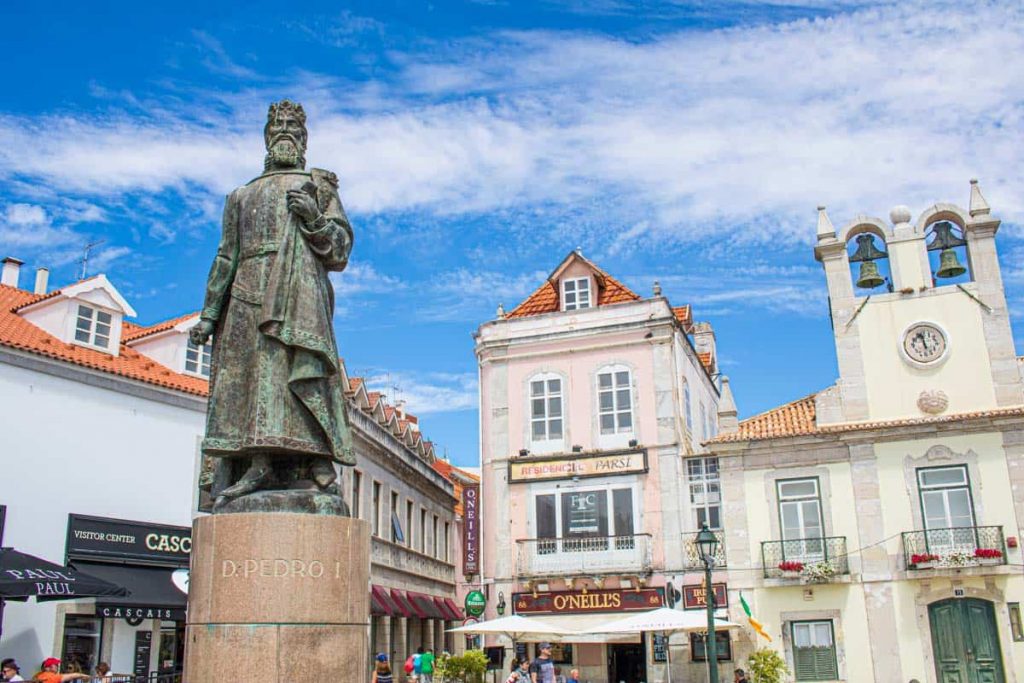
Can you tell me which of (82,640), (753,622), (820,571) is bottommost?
(82,640)

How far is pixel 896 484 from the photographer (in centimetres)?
2620

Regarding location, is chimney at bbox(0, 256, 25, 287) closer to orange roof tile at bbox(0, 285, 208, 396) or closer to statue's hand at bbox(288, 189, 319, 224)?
orange roof tile at bbox(0, 285, 208, 396)

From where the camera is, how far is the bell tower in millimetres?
26578

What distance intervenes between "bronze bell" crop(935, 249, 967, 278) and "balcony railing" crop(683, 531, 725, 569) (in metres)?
9.33

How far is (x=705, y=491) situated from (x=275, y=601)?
2375 cm

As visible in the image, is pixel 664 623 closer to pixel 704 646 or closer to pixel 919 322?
pixel 704 646

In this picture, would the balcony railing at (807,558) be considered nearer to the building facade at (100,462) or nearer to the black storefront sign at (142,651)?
the building facade at (100,462)


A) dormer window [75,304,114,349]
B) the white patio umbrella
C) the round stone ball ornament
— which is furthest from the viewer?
the round stone ball ornament

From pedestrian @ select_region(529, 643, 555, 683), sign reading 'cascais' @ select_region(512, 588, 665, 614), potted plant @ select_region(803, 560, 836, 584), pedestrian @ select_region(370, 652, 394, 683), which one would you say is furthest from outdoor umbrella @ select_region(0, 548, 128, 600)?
potted plant @ select_region(803, 560, 836, 584)

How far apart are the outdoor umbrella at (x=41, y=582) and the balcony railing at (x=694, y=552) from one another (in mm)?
16206

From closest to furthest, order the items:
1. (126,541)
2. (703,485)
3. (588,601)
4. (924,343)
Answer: (126,541) → (924,343) → (588,601) → (703,485)

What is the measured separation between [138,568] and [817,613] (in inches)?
656

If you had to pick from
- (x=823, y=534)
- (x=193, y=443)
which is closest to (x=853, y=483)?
(x=823, y=534)

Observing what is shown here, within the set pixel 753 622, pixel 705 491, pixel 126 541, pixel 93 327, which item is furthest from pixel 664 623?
pixel 93 327
